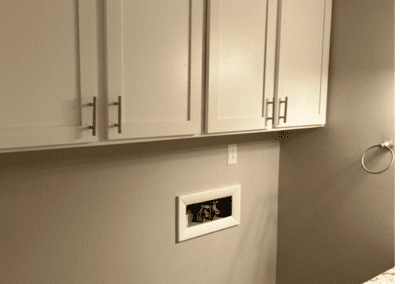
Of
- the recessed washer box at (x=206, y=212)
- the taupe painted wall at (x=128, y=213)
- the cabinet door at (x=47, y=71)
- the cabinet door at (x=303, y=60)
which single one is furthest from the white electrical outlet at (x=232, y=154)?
the cabinet door at (x=47, y=71)

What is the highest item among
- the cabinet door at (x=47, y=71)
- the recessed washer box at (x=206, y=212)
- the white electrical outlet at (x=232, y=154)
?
the cabinet door at (x=47, y=71)

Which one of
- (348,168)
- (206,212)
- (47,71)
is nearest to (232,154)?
(206,212)

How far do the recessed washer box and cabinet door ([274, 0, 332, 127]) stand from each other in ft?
1.60

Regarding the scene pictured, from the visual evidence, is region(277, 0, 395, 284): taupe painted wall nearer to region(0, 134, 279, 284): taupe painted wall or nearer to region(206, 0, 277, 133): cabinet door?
region(0, 134, 279, 284): taupe painted wall

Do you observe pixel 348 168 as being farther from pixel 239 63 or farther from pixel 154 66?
pixel 154 66

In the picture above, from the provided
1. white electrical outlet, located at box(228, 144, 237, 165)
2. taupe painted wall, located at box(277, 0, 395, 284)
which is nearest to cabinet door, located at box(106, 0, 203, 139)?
white electrical outlet, located at box(228, 144, 237, 165)

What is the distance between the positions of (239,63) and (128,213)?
77 cm

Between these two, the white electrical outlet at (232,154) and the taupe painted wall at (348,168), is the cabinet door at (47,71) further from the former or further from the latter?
the taupe painted wall at (348,168)

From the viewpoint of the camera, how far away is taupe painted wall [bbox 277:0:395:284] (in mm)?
1755

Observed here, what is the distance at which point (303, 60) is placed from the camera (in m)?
1.77

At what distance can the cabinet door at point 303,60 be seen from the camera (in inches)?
65.6

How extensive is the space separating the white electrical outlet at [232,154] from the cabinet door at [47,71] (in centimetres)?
96
